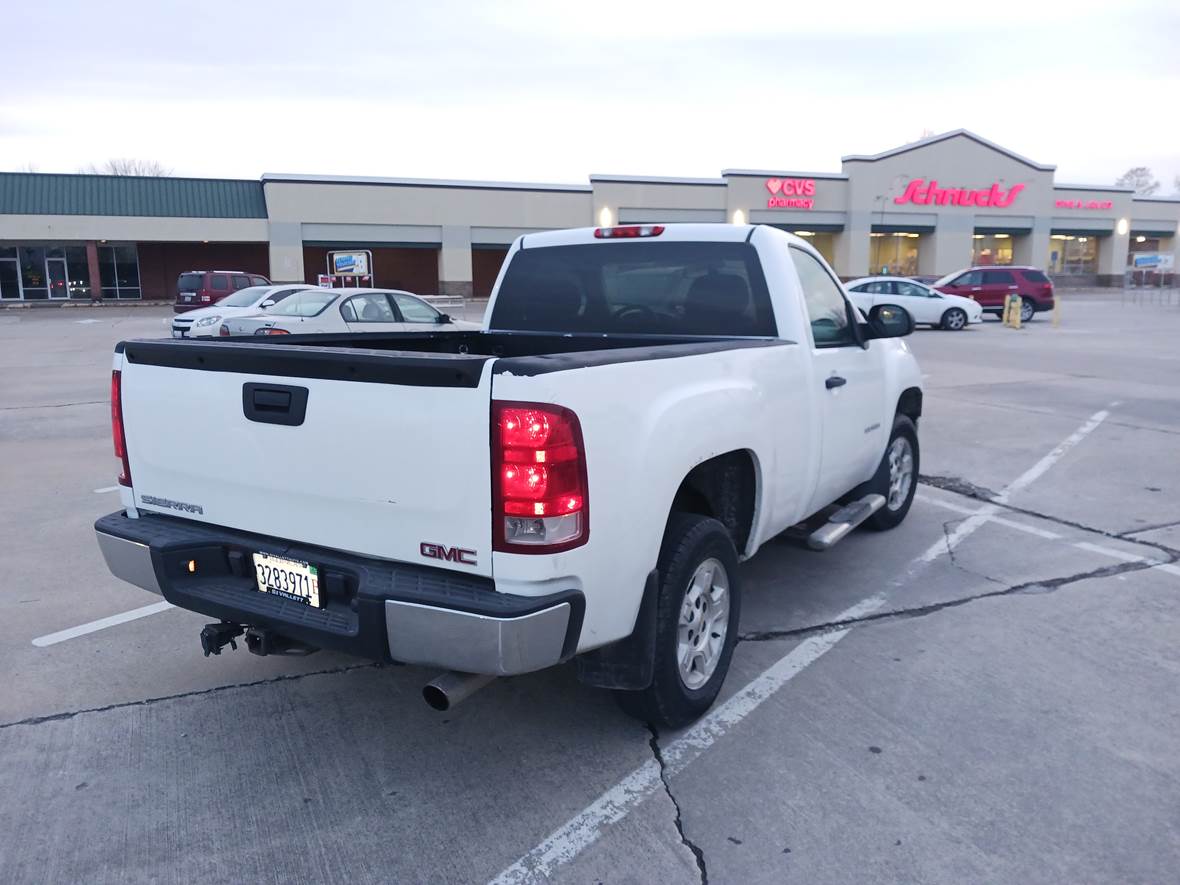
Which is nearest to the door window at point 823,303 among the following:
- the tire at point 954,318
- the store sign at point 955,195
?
the tire at point 954,318

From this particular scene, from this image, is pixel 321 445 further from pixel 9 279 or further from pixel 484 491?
pixel 9 279

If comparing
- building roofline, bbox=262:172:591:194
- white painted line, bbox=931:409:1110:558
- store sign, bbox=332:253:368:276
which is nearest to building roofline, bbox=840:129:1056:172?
building roofline, bbox=262:172:591:194

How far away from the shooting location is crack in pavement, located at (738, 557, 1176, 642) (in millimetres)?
4770

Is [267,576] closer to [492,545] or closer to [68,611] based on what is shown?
[492,545]

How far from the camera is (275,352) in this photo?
127 inches

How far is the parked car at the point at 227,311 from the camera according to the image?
18.6 m

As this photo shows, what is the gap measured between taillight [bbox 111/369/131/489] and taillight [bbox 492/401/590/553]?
185cm

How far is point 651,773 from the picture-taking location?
11.4ft

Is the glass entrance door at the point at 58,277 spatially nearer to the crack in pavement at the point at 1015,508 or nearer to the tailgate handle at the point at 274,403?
the crack in pavement at the point at 1015,508

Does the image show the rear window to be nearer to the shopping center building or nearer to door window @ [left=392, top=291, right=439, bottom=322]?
door window @ [left=392, top=291, right=439, bottom=322]

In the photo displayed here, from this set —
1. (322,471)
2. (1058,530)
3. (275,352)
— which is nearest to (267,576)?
(322,471)

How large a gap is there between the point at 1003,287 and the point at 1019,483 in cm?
2529

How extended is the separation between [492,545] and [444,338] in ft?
8.73

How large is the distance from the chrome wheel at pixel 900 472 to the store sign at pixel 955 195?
4829 cm
